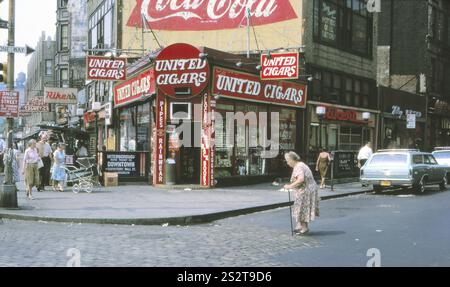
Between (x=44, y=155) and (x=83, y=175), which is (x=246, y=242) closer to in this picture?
(x=83, y=175)

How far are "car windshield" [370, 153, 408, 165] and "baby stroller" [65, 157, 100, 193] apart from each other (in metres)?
9.92

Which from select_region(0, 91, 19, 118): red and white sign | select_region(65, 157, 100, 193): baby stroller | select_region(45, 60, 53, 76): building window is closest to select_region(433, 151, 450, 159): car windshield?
select_region(65, 157, 100, 193): baby stroller

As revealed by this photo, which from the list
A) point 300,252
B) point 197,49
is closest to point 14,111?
point 197,49

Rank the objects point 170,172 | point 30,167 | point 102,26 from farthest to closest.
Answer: point 102,26 < point 170,172 < point 30,167

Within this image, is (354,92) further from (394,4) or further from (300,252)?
(300,252)

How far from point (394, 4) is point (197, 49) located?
80.9 ft

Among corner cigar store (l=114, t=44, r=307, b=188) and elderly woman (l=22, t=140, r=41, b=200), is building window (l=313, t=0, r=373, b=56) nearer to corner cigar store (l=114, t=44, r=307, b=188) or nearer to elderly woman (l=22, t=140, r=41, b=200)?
corner cigar store (l=114, t=44, r=307, b=188)

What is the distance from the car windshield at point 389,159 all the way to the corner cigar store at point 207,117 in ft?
16.4

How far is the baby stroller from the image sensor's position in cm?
1844

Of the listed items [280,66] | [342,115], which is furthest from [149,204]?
[342,115]

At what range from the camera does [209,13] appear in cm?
2552

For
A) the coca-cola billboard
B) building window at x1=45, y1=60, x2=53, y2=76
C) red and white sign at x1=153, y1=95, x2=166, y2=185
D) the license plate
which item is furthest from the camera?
building window at x1=45, y1=60, x2=53, y2=76

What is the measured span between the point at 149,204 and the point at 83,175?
16.7ft
